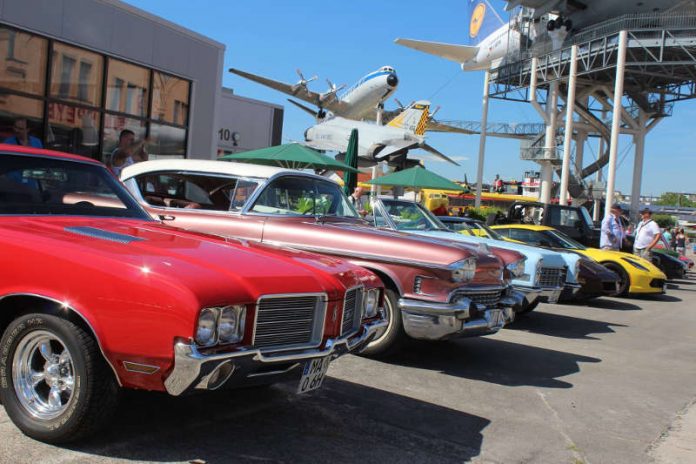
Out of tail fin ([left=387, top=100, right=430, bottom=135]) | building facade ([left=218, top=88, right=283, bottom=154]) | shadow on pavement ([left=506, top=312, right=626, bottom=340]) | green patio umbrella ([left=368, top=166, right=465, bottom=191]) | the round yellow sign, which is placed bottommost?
shadow on pavement ([left=506, top=312, right=626, bottom=340])

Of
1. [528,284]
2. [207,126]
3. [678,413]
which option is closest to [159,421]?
[678,413]

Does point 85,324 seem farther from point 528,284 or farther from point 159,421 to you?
point 528,284

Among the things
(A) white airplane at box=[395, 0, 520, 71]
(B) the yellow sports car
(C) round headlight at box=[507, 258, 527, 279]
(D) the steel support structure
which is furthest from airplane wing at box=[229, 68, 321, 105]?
(C) round headlight at box=[507, 258, 527, 279]

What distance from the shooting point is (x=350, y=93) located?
176 feet

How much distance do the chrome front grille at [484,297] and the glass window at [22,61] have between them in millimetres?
8652

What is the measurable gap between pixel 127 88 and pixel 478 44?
4161 centimetres

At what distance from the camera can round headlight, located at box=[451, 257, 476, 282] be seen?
216 inches

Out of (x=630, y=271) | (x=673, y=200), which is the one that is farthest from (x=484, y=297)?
(x=673, y=200)

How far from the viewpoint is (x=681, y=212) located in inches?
4134

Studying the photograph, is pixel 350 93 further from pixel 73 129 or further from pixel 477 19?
pixel 73 129

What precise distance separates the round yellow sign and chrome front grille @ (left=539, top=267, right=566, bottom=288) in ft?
148

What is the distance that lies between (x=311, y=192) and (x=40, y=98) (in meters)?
7.23

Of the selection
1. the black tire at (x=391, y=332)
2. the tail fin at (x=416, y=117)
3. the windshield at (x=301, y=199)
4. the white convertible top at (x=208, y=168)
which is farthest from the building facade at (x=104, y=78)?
the tail fin at (x=416, y=117)

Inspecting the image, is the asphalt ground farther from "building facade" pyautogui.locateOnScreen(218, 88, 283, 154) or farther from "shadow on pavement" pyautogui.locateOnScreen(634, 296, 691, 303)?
"building facade" pyautogui.locateOnScreen(218, 88, 283, 154)
